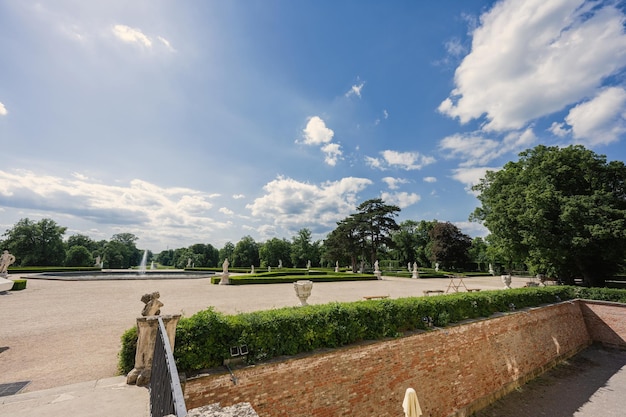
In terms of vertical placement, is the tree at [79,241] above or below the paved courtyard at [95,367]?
above

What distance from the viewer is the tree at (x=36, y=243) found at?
4038cm

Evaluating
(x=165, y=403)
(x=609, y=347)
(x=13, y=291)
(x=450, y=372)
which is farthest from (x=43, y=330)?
(x=609, y=347)

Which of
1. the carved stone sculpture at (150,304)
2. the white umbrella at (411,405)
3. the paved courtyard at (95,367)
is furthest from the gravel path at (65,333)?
the white umbrella at (411,405)

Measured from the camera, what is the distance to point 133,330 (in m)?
5.08

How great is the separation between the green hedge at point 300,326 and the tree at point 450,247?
135ft

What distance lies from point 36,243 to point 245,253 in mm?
35328

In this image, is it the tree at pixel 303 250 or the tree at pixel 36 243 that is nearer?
the tree at pixel 36 243

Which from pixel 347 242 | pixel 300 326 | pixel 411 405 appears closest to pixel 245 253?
pixel 347 242

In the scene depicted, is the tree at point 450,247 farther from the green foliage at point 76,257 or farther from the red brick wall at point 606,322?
the green foliage at point 76,257

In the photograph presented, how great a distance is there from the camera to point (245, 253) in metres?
63.6

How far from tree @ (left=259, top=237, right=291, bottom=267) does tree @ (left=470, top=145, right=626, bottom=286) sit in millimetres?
46992

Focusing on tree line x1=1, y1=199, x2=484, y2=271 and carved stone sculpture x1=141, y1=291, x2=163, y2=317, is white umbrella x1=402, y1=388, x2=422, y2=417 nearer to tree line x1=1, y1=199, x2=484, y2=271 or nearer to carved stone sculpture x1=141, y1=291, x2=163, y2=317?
carved stone sculpture x1=141, y1=291, x2=163, y2=317

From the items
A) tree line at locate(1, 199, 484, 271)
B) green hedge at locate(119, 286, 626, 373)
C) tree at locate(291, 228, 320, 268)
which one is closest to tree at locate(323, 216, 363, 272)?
tree line at locate(1, 199, 484, 271)

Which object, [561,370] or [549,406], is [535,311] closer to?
[561,370]
